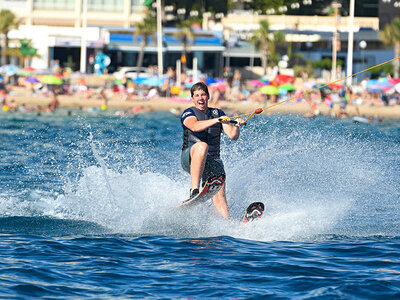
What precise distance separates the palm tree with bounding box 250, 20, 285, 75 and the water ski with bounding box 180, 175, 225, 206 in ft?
173

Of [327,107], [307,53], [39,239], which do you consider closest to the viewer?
[39,239]

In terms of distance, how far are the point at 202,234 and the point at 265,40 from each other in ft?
174

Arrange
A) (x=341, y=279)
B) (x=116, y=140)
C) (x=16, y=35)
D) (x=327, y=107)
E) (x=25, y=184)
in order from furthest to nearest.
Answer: (x=16, y=35) → (x=327, y=107) → (x=116, y=140) → (x=25, y=184) → (x=341, y=279)

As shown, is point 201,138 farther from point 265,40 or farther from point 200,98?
point 265,40

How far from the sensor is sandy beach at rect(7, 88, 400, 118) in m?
38.7

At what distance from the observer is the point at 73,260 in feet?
29.1

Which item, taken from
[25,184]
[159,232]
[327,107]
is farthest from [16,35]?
[159,232]

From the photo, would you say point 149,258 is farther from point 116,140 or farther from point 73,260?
point 116,140

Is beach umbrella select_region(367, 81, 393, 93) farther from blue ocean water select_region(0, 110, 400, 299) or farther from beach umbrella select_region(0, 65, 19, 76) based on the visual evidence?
blue ocean water select_region(0, 110, 400, 299)

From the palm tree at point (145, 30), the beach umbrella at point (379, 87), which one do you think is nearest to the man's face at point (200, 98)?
the beach umbrella at point (379, 87)

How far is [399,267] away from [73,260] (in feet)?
12.3

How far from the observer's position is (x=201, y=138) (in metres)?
10.1

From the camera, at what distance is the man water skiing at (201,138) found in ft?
32.3

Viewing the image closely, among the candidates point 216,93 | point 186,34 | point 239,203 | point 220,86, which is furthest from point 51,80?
point 239,203
